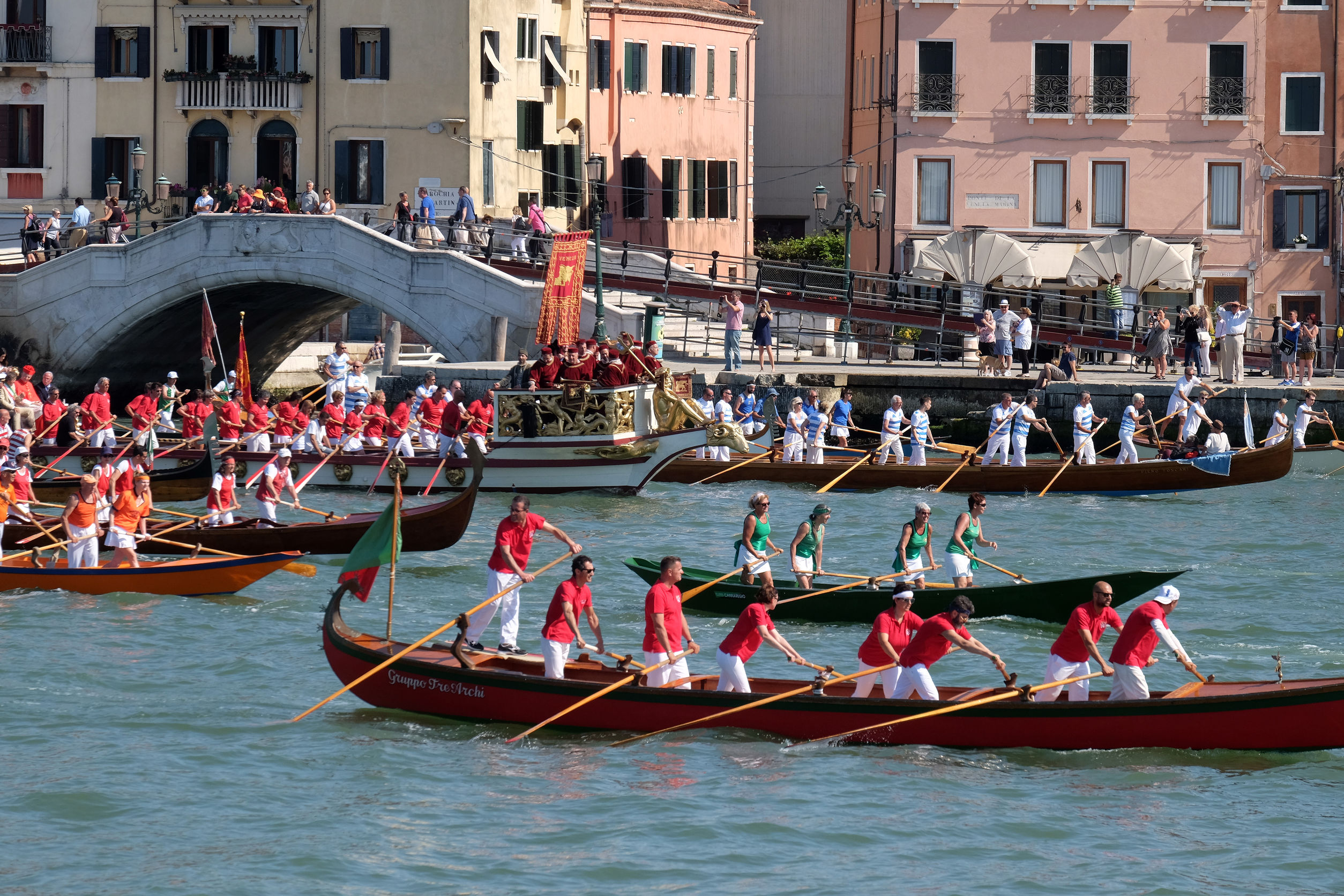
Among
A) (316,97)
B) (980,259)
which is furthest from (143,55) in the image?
(980,259)

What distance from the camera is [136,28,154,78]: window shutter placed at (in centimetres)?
4459

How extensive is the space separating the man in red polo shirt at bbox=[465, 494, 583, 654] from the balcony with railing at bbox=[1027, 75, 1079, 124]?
2810 cm

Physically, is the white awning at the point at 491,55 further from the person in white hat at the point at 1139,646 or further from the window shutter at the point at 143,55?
the person in white hat at the point at 1139,646

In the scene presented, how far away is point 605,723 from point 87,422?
1869 cm

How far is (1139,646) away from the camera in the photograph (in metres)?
14.5

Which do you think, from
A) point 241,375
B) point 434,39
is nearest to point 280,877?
point 241,375

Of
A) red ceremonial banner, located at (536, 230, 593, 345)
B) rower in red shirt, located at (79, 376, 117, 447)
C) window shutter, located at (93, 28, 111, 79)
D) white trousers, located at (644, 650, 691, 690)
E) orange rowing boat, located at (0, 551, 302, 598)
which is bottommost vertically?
white trousers, located at (644, 650, 691, 690)

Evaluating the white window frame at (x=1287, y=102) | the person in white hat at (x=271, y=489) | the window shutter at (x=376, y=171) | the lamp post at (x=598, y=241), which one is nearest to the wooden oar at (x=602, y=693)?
the person in white hat at (x=271, y=489)

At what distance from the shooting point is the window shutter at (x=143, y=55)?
4459cm

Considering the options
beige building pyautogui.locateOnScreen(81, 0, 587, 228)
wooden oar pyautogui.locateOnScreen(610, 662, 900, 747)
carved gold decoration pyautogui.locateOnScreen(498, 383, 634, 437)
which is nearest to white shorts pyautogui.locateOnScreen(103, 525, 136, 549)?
wooden oar pyautogui.locateOnScreen(610, 662, 900, 747)

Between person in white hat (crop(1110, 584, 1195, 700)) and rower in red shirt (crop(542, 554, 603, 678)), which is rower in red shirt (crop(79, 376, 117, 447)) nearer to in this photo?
rower in red shirt (crop(542, 554, 603, 678))

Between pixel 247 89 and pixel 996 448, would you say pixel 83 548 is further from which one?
pixel 247 89

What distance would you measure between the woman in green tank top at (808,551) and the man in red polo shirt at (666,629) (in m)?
4.32

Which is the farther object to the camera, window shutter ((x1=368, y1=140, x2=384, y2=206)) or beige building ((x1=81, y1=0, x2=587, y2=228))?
window shutter ((x1=368, y1=140, x2=384, y2=206))
